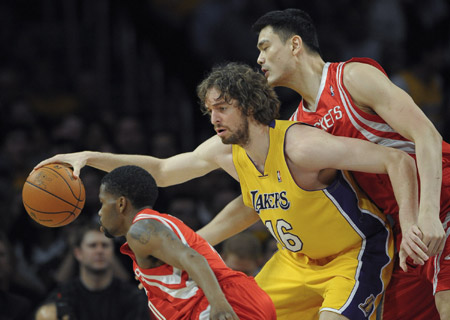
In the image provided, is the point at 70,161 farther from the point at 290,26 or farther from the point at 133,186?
the point at 290,26

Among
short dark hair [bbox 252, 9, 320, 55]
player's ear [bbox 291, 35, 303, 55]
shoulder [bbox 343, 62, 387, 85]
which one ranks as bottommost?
shoulder [bbox 343, 62, 387, 85]

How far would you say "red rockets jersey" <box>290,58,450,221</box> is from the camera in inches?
164

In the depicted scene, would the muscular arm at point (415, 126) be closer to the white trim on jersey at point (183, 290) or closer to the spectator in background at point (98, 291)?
the white trim on jersey at point (183, 290)

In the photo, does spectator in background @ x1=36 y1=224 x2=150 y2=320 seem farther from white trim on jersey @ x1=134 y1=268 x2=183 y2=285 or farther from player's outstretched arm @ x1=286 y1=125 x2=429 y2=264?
player's outstretched arm @ x1=286 y1=125 x2=429 y2=264

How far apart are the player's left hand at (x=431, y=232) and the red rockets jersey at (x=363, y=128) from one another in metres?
0.52

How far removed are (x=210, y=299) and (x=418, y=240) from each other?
1.05 m

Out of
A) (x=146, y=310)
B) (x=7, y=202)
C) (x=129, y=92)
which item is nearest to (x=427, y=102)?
(x=129, y=92)

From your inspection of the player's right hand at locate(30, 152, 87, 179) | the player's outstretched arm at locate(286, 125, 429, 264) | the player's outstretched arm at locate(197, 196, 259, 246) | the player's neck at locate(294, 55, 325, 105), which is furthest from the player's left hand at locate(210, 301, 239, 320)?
the player's neck at locate(294, 55, 325, 105)

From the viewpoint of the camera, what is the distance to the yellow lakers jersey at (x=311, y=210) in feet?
13.4

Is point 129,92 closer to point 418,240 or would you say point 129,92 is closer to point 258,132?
point 258,132

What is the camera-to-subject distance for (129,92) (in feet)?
30.6

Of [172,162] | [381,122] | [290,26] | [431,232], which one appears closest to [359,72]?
[381,122]

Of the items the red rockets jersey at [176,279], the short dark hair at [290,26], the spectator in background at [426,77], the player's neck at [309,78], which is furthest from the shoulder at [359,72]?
the spectator in background at [426,77]

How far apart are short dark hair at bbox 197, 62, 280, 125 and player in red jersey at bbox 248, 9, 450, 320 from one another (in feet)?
0.72
